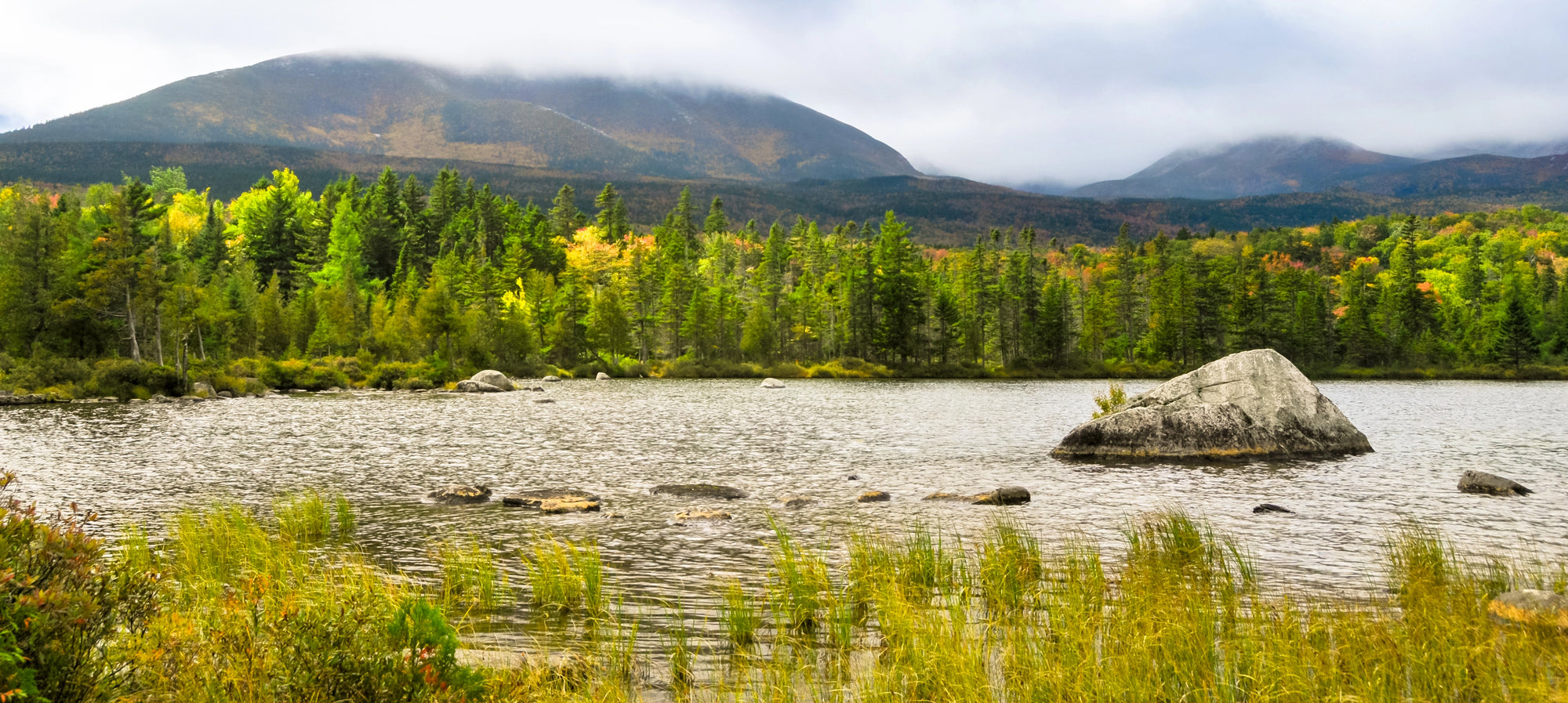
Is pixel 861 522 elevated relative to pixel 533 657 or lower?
lower

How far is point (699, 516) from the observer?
15.3 m

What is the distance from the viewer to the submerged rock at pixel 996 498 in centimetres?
1664

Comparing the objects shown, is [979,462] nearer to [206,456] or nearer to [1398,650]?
[1398,650]

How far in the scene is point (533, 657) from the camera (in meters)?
7.47

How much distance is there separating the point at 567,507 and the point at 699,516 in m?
2.80

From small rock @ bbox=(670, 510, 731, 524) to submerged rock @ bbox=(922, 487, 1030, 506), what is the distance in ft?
15.3

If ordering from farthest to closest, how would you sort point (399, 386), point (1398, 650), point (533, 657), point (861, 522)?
point (399, 386)
point (861, 522)
point (533, 657)
point (1398, 650)

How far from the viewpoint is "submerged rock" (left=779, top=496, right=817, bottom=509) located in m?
16.7

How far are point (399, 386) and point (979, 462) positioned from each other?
189 ft

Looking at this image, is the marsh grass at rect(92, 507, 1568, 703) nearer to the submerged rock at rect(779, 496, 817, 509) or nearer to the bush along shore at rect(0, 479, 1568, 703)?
the bush along shore at rect(0, 479, 1568, 703)

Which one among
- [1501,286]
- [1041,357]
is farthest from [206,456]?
[1501,286]

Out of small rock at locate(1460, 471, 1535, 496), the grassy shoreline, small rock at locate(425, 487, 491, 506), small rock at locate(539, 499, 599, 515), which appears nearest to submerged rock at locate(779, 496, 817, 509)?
small rock at locate(539, 499, 599, 515)

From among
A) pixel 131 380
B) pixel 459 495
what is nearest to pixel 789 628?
pixel 459 495

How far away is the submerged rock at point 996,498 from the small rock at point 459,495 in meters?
9.44
